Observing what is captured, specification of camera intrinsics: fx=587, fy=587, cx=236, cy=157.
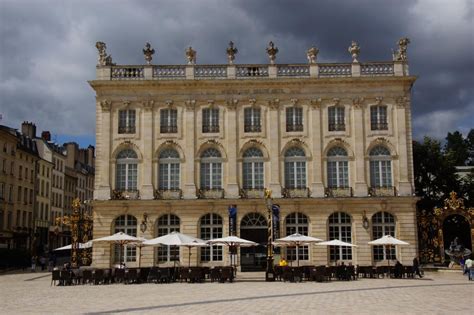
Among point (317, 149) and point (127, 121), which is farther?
point (127, 121)

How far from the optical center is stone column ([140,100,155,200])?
36219mm

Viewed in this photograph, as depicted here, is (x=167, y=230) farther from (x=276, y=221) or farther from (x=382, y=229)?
(x=382, y=229)

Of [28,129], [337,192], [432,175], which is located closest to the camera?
[337,192]

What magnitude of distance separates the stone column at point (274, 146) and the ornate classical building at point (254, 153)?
0.06 metres

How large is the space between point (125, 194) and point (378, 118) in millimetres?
16534

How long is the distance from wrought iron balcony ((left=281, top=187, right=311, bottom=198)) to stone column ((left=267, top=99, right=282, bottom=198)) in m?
0.37

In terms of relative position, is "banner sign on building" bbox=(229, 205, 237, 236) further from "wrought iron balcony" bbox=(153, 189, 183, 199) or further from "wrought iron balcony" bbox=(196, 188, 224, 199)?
"wrought iron balcony" bbox=(153, 189, 183, 199)

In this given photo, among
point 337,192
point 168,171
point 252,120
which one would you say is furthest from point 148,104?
point 337,192

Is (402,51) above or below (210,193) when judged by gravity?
above

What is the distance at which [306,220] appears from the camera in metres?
35.8

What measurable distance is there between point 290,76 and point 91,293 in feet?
66.9

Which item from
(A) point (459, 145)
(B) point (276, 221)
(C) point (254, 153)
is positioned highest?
(A) point (459, 145)

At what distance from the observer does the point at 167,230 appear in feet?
118

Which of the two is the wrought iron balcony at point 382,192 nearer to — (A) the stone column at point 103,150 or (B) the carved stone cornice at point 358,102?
(B) the carved stone cornice at point 358,102
